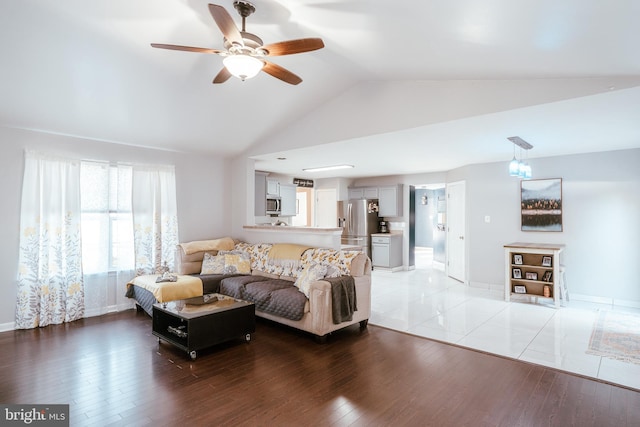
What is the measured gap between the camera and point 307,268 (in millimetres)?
4180

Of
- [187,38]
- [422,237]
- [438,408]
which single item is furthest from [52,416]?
[422,237]

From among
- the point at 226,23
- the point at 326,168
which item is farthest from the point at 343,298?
the point at 326,168

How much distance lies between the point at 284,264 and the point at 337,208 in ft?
14.1

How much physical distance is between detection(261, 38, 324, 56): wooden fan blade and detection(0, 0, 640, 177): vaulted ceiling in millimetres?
393

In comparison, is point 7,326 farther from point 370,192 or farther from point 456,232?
point 456,232

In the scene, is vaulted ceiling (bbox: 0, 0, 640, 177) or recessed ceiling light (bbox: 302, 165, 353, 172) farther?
recessed ceiling light (bbox: 302, 165, 353, 172)

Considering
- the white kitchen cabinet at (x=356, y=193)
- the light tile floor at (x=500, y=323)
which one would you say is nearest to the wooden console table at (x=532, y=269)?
the light tile floor at (x=500, y=323)

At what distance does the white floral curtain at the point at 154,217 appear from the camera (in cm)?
506

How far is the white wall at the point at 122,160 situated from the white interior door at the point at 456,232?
15.1 feet

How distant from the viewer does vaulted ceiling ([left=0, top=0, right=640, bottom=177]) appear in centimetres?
234

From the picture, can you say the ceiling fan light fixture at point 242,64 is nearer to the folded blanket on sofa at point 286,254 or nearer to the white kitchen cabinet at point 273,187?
the folded blanket on sofa at point 286,254

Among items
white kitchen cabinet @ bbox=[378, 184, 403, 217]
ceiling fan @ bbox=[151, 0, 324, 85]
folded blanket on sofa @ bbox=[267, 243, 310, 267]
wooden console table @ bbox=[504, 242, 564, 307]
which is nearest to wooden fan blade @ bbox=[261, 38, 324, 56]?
ceiling fan @ bbox=[151, 0, 324, 85]

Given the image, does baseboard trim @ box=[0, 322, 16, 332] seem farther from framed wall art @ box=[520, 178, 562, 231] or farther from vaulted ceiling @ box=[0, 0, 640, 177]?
framed wall art @ box=[520, 178, 562, 231]

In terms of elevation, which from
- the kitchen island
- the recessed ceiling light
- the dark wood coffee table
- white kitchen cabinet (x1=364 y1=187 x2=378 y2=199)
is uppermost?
the recessed ceiling light
